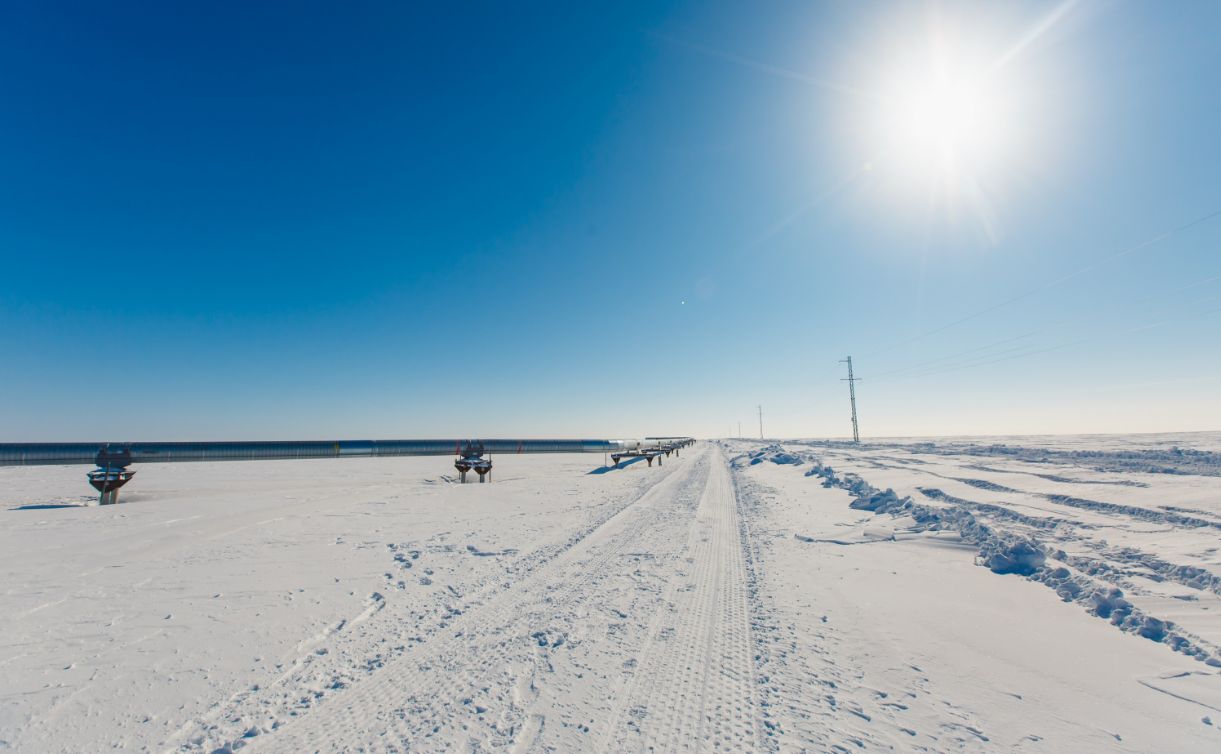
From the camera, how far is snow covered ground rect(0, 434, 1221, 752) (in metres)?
3.28

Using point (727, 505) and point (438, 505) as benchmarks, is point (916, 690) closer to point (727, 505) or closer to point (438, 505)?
point (727, 505)

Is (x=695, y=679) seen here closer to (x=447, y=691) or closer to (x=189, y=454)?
(x=447, y=691)

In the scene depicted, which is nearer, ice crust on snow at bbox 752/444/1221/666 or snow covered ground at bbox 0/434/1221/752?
snow covered ground at bbox 0/434/1221/752

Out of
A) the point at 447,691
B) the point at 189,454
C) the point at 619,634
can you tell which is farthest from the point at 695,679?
the point at 189,454

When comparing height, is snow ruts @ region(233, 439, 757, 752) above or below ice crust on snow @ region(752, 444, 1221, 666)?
below

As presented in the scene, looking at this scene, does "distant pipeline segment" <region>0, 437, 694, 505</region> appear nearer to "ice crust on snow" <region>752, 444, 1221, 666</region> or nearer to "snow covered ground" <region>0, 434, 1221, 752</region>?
"snow covered ground" <region>0, 434, 1221, 752</region>

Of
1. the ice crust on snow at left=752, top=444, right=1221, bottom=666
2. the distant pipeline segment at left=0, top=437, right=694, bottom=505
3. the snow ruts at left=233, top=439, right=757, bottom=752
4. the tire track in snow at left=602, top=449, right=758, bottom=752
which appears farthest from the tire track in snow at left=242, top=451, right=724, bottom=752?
the distant pipeline segment at left=0, top=437, right=694, bottom=505

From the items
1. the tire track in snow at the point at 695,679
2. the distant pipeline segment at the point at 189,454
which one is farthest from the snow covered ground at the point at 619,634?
the distant pipeline segment at the point at 189,454

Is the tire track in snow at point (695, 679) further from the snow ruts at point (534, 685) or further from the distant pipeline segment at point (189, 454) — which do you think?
the distant pipeline segment at point (189, 454)

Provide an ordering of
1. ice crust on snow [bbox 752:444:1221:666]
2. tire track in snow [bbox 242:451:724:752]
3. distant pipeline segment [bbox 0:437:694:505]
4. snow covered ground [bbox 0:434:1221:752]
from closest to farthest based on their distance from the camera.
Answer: tire track in snow [bbox 242:451:724:752] → snow covered ground [bbox 0:434:1221:752] → ice crust on snow [bbox 752:444:1221:666] → distant pipeline segment [bbox 0:437:694:505]

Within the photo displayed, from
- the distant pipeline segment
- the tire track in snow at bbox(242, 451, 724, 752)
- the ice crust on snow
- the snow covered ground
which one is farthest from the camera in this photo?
the distant pipeline segment

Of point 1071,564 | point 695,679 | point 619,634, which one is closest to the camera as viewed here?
point 695,679

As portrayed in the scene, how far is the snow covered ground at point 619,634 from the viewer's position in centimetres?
328

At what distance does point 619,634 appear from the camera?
483cm
